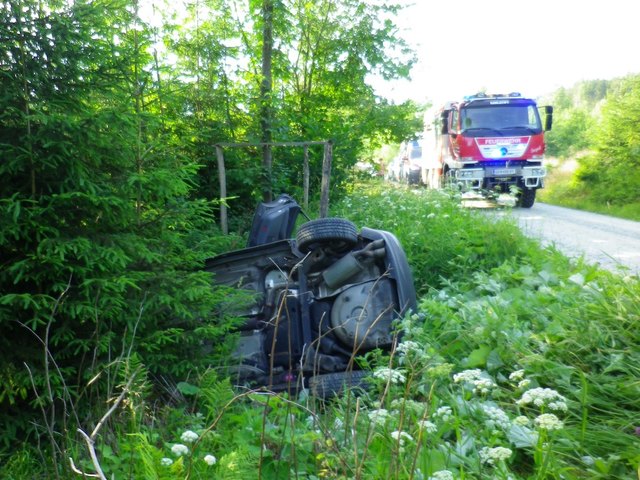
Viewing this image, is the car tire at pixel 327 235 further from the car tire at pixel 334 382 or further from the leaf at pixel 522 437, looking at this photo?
the leaf at pixel 522 437

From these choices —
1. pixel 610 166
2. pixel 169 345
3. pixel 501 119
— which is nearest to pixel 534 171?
pixel 501 119

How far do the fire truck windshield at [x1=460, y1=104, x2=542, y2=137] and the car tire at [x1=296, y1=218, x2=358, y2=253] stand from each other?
35.8ft

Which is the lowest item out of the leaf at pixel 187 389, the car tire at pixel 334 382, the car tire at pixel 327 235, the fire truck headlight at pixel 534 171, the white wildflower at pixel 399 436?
the car tire at pixel 334 382

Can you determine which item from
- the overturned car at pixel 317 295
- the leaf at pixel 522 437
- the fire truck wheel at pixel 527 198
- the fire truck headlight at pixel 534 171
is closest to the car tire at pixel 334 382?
the overturned car at pixel 317 295

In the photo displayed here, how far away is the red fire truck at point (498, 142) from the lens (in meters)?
15.2

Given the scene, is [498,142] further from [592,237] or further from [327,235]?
[327,235]

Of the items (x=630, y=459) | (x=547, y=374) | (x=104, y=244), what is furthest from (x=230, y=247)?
(x=630, y=459)

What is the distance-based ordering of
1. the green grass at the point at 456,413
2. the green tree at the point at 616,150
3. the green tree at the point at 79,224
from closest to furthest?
the green grass at the point at 456,413 → the green tree at the point at 79,224 → the green tree at the point at 616,150

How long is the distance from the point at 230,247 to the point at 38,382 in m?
4.59

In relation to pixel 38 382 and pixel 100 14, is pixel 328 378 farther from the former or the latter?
pixel 100 14

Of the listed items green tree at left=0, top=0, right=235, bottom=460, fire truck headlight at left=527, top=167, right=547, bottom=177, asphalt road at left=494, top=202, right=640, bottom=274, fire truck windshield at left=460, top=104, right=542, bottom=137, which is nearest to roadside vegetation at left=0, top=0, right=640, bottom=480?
green tree at left=0, top=0, right=235, bottom=460

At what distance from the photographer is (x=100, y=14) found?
165 inches

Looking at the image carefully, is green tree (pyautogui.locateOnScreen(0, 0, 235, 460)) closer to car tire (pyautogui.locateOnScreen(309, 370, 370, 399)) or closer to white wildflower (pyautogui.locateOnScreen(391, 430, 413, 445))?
car tire (pyautogui.locateOnScreen(309, 370, 370, 399))

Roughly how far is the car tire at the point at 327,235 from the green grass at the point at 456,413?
0.89 meters
